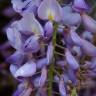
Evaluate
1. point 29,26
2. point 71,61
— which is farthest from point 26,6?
point 71,61

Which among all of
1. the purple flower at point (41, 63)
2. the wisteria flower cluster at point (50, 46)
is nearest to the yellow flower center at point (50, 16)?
the wisteria flower cluster at point (50, 46)

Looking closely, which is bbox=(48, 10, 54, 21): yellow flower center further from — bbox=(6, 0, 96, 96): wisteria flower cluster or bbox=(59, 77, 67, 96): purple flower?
bbox=(59, 77, 67, 96): purple flower

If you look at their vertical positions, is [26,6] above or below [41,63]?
above

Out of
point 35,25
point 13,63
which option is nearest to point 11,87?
point 13,63

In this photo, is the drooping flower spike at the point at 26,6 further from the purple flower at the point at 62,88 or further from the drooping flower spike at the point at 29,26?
the purple flower at the point at 62,88

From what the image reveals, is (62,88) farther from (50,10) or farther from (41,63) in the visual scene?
(50,10)

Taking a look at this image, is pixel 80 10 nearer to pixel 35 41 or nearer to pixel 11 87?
pixel 35 41

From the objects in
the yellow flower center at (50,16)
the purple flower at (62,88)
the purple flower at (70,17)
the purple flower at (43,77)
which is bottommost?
the purple flower at (62,88)
